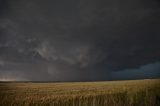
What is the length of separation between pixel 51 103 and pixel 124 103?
152 centimetres

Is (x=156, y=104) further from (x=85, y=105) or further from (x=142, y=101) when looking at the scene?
(x=85, y=105)

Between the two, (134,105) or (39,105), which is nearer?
(39,105)

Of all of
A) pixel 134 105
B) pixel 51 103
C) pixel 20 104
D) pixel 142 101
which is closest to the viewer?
pixel 20 104

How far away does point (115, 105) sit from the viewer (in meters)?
4.08

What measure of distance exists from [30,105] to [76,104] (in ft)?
2.93

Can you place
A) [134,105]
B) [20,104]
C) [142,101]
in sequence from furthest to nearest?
1. [142,101]
2. [134,105]
3. [20,104]

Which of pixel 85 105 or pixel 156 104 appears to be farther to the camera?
pixel 156 104

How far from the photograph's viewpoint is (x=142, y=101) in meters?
4.70

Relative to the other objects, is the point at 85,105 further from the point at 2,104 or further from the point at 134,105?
the point at 2,104

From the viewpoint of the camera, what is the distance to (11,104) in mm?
3732

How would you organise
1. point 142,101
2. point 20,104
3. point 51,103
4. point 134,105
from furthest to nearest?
point 142,101 < point 134,105 < point 51,103 < point 20,104

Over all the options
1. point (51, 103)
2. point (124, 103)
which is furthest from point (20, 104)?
point (124, 103)

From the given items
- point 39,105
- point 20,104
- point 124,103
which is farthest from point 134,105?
point 20,104

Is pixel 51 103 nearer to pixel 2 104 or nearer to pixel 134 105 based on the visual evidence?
pixel 2 104
